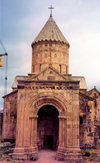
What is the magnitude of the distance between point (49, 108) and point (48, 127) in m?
1.82

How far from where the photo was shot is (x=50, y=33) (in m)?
21.6

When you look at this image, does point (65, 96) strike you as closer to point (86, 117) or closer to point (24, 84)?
point (24, 84)

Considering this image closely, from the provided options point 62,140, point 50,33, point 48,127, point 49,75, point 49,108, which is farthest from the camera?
point 50,33

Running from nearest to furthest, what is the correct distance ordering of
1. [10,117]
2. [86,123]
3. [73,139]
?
[73,139] → [86,123] → [10,117]

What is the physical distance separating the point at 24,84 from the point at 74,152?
259 inches

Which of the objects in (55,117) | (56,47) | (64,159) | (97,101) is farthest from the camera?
(97,101)

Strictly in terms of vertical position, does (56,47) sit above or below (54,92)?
above

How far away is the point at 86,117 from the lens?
789 inches

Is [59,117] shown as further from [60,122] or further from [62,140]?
[62,140]

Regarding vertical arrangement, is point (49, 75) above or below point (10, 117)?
above

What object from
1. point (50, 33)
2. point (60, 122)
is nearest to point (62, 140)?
point (60, 122)

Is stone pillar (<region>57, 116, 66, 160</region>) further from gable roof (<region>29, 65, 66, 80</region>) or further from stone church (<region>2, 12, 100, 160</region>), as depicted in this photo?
gable roof (<region>29, 65, 66, 80</region>)

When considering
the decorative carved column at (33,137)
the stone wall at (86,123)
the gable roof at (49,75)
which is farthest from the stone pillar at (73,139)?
the stone wall at (86,123)

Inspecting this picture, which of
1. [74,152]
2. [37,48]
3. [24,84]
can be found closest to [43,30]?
[37,48]
